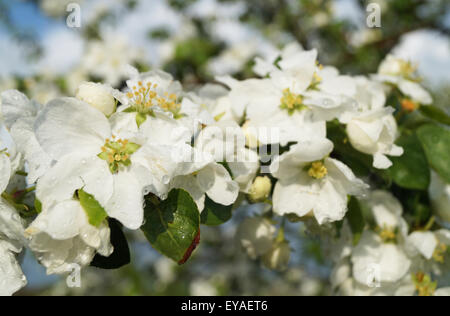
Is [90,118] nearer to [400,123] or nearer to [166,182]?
[166,182]

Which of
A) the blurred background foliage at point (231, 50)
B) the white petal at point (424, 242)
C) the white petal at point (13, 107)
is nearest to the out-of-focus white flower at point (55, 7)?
the blurred background foliage at point (231, 50)

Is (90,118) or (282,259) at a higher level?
(90,118)

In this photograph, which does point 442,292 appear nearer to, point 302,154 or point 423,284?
point 423,284

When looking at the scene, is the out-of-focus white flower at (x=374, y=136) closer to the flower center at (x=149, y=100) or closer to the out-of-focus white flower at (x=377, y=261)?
the out-of-focus white flower at (x=377, y=261)

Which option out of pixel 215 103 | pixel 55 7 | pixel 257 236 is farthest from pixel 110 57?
pixel 257 236

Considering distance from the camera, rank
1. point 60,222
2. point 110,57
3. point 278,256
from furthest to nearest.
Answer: point 110,57
point 278,256
point 60,222

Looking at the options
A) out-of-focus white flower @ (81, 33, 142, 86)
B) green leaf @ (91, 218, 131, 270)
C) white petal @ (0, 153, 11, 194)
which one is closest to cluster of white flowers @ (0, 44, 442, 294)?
white petal @ (0, 153, 11, 194)
